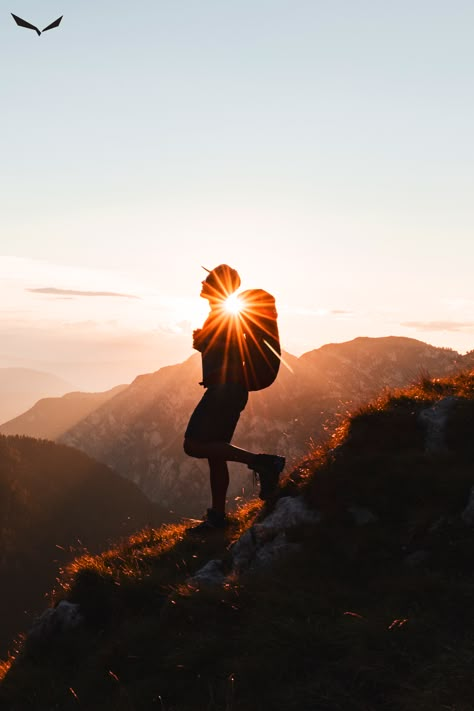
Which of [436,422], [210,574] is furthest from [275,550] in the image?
[436,422]

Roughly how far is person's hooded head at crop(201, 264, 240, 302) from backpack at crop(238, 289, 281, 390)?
27 centimetres

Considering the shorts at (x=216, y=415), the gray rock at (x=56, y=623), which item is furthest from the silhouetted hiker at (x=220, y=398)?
the gray rock at (x=56, y=623)

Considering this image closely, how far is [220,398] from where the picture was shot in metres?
10.3

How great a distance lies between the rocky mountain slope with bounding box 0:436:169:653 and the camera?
419ft

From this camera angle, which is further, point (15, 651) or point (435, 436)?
point (435, 436)

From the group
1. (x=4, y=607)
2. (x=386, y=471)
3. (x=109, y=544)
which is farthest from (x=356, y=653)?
(x=4, y=607)

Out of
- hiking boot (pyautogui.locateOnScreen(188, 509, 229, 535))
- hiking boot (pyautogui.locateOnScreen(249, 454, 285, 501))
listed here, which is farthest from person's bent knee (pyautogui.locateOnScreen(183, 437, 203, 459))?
hiking boot (pyautogui.locateOnScreen(188, 509, 229, 535))

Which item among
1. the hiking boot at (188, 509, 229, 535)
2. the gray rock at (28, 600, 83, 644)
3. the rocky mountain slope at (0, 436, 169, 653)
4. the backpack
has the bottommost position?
the rocky mountain slope at (0, 436, 169, 653)

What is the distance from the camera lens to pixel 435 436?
9.20 m

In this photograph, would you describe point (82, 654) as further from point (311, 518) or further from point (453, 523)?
point (453, 523)

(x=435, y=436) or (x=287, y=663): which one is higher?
(x=435, y=436)

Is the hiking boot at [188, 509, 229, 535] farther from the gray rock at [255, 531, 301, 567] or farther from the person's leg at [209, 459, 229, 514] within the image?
the gray rock at [255, 531, 301, 567]

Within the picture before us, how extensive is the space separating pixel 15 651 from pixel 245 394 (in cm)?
520

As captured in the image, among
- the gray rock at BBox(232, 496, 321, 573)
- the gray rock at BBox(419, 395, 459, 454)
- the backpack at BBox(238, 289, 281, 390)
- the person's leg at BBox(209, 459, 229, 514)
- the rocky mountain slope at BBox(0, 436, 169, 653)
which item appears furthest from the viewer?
the rocky mountain slope at BBox(0, 436, 169, 653)
